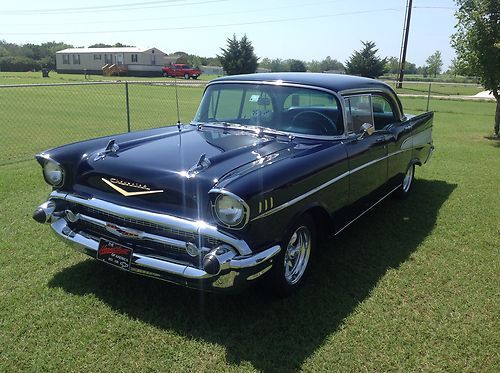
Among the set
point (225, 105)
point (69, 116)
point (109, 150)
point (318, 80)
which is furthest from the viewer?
point (69, 116)

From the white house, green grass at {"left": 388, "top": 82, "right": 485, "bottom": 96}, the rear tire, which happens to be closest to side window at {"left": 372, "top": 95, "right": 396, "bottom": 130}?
the rear tire

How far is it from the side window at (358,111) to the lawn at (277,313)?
1.20 metres

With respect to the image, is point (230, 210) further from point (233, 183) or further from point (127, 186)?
point (127, 186)

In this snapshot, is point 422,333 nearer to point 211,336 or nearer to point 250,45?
point 211,336

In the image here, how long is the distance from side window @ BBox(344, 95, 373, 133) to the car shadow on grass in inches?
46.4

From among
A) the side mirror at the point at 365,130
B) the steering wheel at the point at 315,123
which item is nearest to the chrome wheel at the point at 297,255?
the steering wheel at the point at 315,123

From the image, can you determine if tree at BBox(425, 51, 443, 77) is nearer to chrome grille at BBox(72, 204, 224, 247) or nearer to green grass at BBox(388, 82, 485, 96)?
green grass at BBox(388, 82, 485, 96)

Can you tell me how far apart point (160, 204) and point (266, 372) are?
50.0 inches

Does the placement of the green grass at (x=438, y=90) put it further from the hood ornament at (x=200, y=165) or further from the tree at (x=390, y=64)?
the hood ornament at (x=200, y=165)

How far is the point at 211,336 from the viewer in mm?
2871

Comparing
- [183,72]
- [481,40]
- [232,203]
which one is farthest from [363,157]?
[183,72]

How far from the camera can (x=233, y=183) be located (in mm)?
2754

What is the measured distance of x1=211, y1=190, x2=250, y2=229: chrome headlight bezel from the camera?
2668 mm

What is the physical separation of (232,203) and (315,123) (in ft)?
5.24
